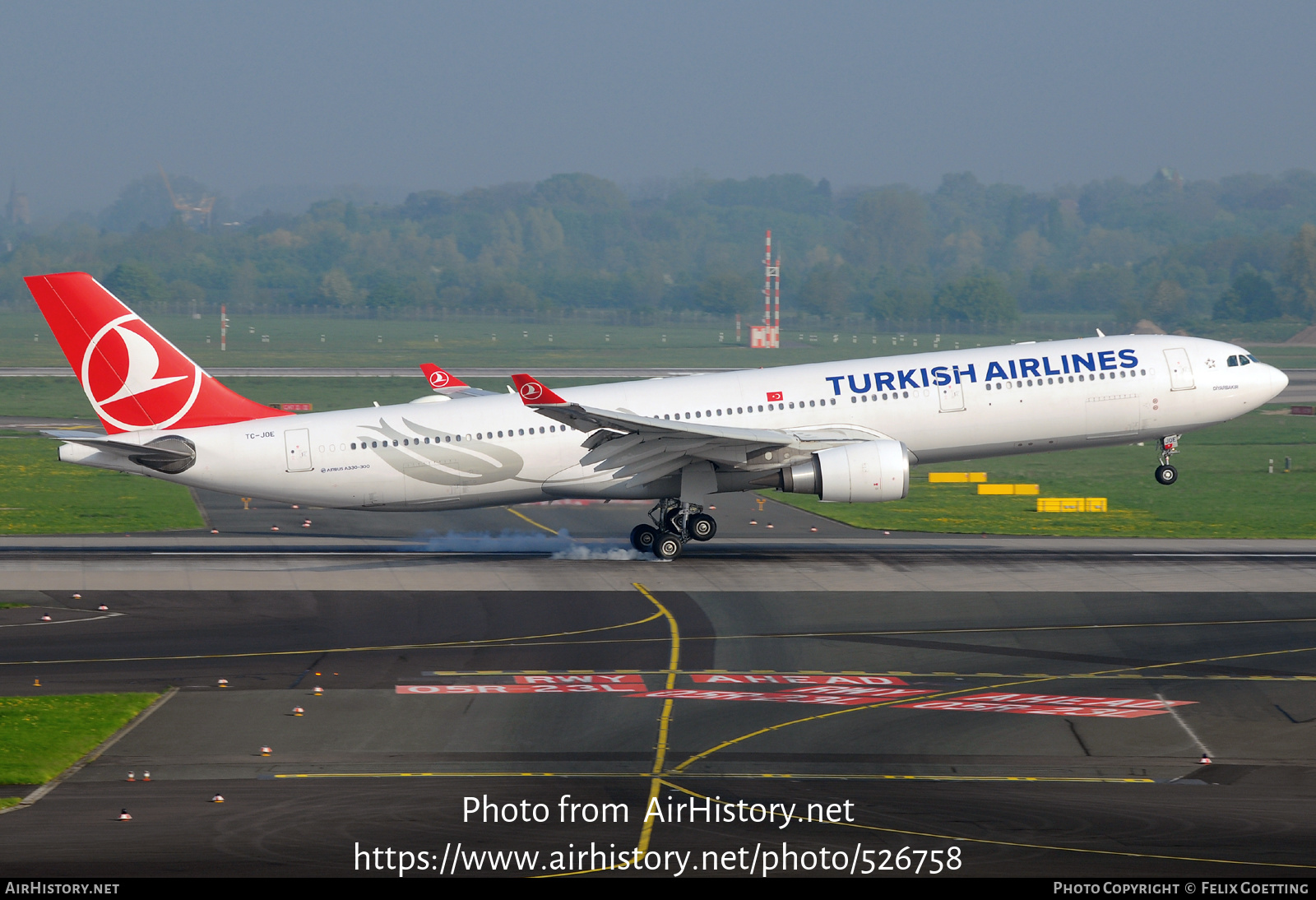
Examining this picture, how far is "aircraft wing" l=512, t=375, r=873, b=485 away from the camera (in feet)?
127

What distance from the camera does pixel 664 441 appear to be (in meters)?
40.4

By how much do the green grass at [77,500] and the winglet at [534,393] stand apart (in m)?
20.0

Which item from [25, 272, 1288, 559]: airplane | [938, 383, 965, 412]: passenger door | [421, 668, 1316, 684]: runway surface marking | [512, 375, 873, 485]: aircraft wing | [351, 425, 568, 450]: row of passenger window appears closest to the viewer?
[421, 668, 1316, 684]: runway surface marking

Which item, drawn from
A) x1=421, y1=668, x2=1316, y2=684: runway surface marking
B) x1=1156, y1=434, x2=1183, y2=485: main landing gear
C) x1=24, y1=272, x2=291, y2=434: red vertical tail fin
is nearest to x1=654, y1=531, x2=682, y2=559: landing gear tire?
x1=24, y1=272, x2=291, y2=434: red vertical tail fin

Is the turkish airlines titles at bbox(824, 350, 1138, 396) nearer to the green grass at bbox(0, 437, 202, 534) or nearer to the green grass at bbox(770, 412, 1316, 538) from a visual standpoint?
the green grass at bbox(770, 412, 1316, 538)

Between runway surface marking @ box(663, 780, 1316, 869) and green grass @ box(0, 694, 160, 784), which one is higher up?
runway surface marking @ box(663, 780, 1316, 869)

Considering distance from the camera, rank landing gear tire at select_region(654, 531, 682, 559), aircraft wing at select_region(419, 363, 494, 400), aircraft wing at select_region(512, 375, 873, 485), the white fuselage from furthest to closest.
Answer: aircraft wing at select_region(419, 363, 494, 400) < landing gear tire at select_region(654, 531, 682, 559) < the white fuselage < aircraft wing at select_region(512, 375, 873, 485)

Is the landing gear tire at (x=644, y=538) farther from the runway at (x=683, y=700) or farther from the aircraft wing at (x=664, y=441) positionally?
the aircraft wing at (x=664, y=441)

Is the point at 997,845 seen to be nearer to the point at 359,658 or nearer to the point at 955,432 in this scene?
the point at 359,658

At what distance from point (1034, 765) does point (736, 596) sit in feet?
49.3

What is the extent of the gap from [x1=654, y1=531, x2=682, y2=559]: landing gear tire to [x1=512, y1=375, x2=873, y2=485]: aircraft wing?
2033 millimetres

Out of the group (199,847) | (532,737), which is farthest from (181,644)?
(199,847)

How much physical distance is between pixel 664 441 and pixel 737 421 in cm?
317

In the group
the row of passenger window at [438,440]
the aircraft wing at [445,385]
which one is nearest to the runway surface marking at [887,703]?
the row of passenger window at [438,440]
